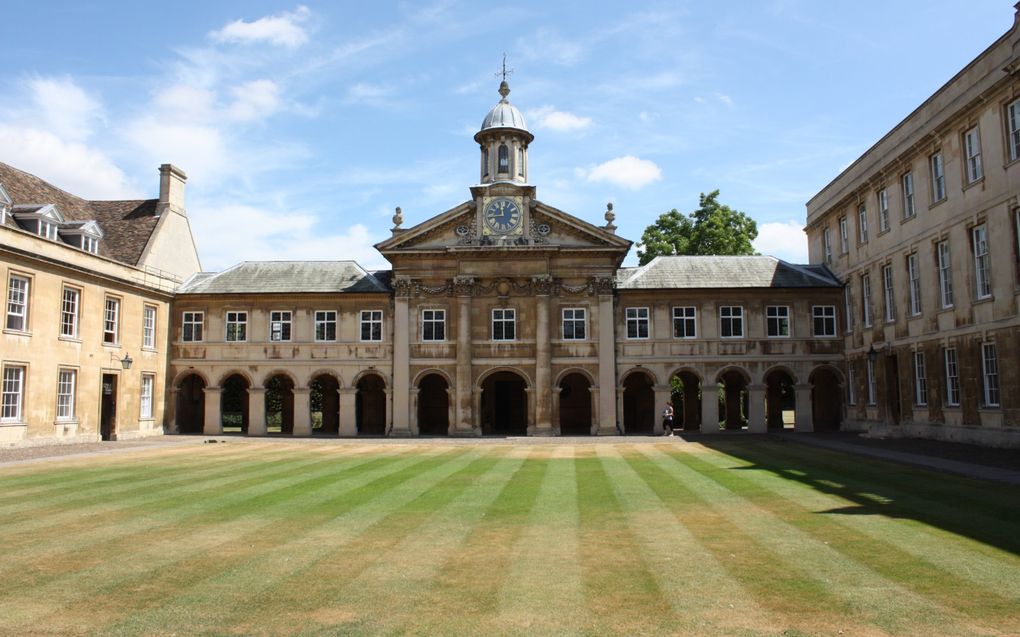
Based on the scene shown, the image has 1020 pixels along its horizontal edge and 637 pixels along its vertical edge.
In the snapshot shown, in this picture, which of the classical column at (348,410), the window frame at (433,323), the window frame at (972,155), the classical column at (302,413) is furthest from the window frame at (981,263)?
the classical column at (302,413)

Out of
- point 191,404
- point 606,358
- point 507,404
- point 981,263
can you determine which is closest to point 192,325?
point 191,404

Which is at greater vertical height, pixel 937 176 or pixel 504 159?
pixel 504 159

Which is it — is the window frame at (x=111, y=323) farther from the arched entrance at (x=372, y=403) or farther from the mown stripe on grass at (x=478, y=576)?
the mown stripe on grass at (x=478, y=576)

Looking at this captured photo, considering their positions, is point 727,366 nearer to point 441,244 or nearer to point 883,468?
Result: point 441,244

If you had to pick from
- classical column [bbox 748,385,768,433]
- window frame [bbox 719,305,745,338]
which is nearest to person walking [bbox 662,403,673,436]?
classical column [bbox 748,385,768,433]

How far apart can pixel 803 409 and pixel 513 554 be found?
33.5m

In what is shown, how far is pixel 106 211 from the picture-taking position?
43.2 m

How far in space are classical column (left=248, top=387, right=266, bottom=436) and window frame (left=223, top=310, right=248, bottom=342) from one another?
9.72 ft

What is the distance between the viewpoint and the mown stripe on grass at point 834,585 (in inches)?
296

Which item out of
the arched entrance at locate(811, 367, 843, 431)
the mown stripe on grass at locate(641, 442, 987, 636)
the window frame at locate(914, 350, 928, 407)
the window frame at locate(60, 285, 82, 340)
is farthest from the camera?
the arched entrance at locate(811, 367, 843, 431)

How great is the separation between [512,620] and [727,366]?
1378 inches

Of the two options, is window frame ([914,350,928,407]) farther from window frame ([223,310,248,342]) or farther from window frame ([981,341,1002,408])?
window frame ([223,310,248,342])

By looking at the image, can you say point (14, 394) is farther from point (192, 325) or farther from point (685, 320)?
point (685, 320)

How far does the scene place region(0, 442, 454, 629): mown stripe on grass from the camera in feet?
27.1
